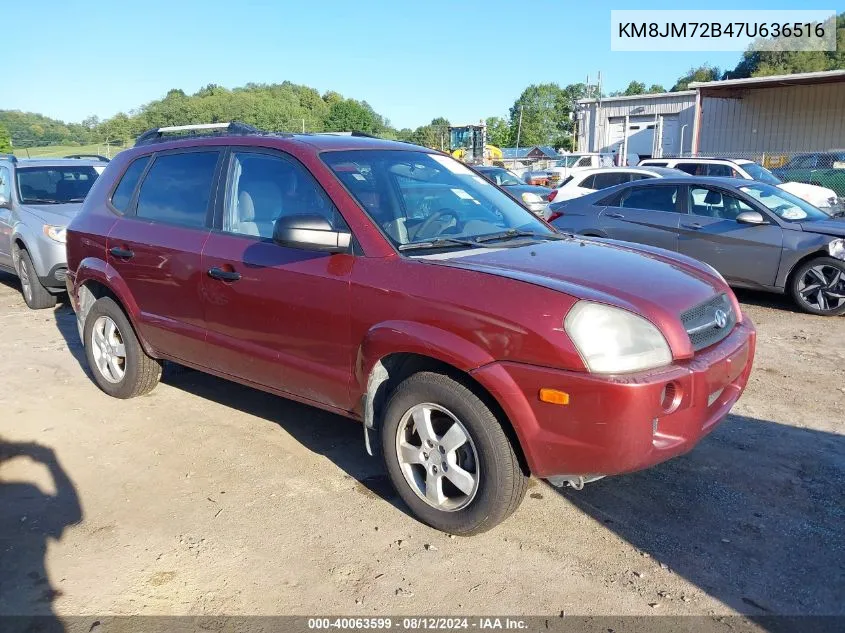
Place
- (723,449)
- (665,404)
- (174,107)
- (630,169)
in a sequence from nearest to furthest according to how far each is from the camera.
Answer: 1. (665,404)
2. (723,449)
3. (630,169)
4. (174,107)

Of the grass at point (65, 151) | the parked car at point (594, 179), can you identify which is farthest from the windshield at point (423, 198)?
the grass at point (65, 151)

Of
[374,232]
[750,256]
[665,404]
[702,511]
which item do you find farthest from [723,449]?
[750,256]

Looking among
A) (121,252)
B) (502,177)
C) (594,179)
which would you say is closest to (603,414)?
(121,252)

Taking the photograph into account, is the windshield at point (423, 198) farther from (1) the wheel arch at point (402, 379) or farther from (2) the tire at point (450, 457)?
(2) the tire at point (450, 457)

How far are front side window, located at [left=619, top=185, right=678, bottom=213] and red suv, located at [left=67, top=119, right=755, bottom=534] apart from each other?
4758 millimetres

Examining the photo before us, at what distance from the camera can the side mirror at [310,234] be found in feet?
10.9

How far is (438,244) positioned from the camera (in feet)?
11.6

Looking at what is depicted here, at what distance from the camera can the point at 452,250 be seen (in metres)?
3.49

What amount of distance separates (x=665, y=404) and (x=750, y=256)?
229 inches

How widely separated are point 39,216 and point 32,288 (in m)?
0.89

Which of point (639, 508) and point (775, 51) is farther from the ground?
point (775, 51)

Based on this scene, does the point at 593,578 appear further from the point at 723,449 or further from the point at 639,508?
the point at 723,449

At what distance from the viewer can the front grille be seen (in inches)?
121

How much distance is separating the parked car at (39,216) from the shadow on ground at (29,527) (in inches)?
163
